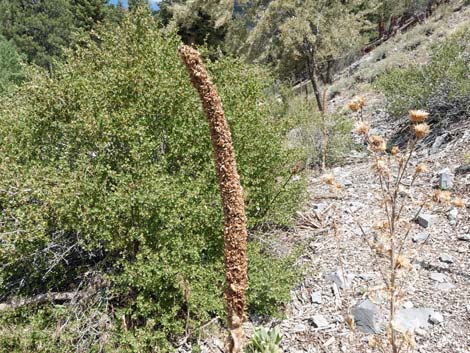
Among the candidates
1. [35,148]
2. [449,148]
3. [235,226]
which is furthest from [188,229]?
[449,148]

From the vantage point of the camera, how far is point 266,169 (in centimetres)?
526

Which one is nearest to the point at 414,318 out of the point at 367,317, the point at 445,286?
the point at 367,317

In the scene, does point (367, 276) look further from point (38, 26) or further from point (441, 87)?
point (38, 26)

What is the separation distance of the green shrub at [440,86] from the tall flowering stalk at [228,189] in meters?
6.47

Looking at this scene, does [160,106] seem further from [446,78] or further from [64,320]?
[446,78]

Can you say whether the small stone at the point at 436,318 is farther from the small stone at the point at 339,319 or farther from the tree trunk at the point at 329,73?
the tree trunk at the point at 329,73

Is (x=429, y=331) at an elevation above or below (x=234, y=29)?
below

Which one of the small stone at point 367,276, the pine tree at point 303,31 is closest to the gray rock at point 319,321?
the small stone at point 367,276

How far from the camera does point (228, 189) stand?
105cm

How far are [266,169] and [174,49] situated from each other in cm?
225

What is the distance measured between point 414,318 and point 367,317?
45 centimetres

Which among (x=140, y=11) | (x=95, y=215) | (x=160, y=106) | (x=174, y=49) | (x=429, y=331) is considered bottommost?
(x=429, y=331)

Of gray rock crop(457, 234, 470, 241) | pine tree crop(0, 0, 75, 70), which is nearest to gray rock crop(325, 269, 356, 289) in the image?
gray rock crop(457, 234, 470, 241)

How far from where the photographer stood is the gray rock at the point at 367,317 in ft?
11.3
